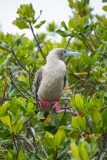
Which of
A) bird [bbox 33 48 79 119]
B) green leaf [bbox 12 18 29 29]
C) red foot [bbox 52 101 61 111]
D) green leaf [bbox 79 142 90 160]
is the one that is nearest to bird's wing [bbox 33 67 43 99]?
bird [bbox 33 48 79 119]

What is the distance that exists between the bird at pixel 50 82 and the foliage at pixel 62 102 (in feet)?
0.35

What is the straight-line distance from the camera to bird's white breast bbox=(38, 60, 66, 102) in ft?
17.9

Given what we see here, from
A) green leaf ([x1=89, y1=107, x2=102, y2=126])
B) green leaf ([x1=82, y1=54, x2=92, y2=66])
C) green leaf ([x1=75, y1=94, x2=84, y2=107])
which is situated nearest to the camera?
green leaf ([x1=89, y1=107, x2=102, y2=126])

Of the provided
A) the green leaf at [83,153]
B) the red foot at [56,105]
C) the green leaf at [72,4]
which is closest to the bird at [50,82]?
the red foot at [56,105]

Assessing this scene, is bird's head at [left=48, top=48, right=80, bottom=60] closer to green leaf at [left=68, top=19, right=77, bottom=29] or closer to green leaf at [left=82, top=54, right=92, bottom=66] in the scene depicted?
green leaf at [left=68, top=19, right=77, bottom=29]

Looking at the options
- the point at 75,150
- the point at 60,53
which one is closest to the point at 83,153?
the point at 75,150

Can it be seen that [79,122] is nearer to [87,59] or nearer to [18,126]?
[18,126]

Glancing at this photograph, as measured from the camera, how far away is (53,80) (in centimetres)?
546

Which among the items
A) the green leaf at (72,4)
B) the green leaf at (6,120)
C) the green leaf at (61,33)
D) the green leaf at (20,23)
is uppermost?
the green leaf at (20,23)

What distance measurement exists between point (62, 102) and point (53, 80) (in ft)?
2.37

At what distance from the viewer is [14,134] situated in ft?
13.2

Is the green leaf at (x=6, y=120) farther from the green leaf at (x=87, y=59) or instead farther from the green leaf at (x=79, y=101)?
the green leaf at (x=87, y=59)

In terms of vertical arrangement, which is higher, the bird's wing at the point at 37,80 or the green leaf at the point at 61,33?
the green leaf at the point at 61,33

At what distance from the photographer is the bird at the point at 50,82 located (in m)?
5.47
